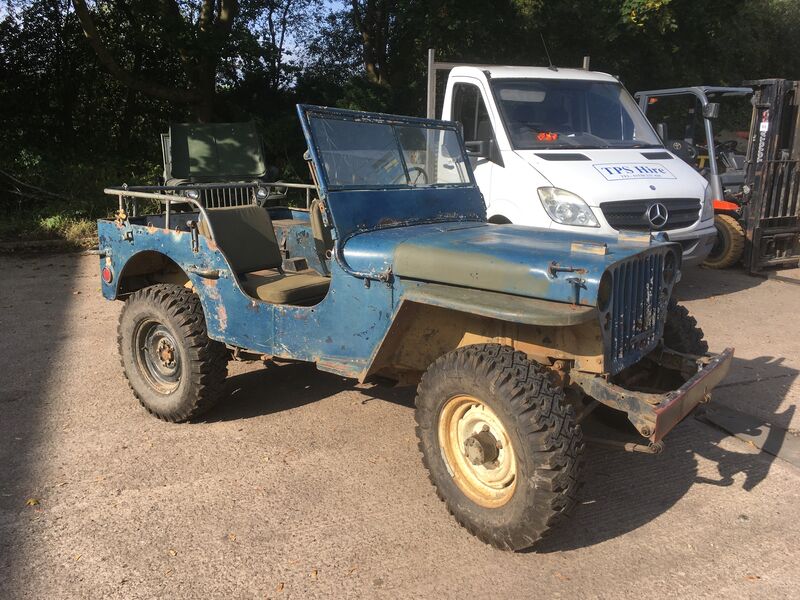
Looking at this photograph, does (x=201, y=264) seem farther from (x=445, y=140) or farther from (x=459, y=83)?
(x=459, y=83)

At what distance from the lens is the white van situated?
20.8 feet

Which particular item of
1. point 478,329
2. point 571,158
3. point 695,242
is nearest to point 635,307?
point 478,329

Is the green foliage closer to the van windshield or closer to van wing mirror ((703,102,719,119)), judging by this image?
van wing mirror ((703,102,719,119))

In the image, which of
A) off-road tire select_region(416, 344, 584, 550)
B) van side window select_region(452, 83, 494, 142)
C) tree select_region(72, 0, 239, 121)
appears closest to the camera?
off-road tire select_region(416, 344, 584, 550)

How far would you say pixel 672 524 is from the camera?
329 centimetres

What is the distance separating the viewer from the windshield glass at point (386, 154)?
155 inches

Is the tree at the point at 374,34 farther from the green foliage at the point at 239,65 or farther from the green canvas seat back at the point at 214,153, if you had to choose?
the green canvas seat back at the point at 214,153

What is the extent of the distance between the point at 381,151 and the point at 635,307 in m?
1.78

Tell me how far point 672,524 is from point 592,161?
13.7ft

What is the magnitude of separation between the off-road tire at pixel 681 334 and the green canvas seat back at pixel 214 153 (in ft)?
29.0

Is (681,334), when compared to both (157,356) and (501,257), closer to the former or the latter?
(501,257)

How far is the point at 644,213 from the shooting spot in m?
6.46

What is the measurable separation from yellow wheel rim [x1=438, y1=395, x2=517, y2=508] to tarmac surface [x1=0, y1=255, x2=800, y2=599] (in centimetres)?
25

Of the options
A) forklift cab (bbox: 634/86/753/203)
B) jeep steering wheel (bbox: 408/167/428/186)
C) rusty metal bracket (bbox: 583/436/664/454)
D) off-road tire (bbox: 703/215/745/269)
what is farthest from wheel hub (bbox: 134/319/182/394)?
off-road tire (bbox: 703/215/745/269)
